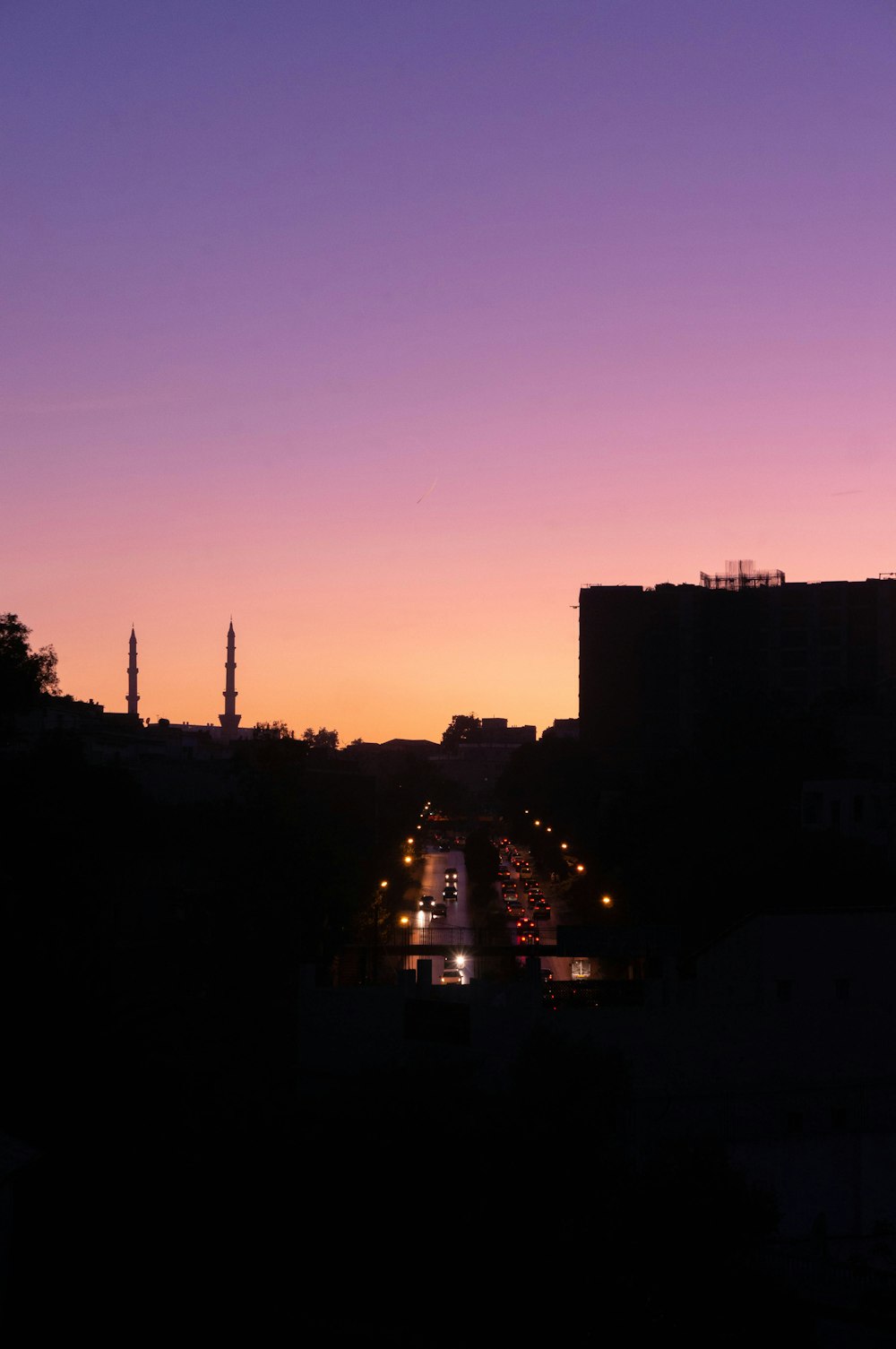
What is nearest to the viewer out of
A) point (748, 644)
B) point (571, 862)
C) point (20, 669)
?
point (20, 669)

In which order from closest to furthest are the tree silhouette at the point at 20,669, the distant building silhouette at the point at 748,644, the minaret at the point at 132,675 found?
the tree silhouette at the point at 20,669, the distant building silhouette at the point at 748,644, the minaret at the point at 132,675

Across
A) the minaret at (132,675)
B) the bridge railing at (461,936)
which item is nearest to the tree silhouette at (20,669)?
the bridge railing at (461,936)

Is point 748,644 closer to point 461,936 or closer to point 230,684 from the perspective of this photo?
point 461,936

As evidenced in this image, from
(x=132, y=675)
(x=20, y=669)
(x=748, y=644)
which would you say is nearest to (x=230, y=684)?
(x=132, y=675)

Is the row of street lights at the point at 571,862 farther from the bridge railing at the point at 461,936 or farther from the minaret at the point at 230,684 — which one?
the minaret at the point at 230,684

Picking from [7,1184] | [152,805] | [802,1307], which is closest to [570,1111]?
[802,1307]

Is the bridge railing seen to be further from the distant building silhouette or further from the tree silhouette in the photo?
the distant building silhouette

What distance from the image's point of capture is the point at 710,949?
3219 cm

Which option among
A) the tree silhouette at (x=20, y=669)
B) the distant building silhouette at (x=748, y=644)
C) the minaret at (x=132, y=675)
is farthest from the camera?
the minaret at (x=132, y=675)

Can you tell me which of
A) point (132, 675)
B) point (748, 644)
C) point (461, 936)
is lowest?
point (461, 936)

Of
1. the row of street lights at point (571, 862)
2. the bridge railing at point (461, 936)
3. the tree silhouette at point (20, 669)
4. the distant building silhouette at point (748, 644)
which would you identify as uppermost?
the distant building silhouette at point (748, 644)

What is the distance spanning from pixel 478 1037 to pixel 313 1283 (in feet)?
23.7

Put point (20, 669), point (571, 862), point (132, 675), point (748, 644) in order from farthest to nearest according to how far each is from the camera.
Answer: point (132, 675) < point (748, 644) < point (571, 862) < point (20, 669)

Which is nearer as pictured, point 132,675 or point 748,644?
point 748,644
